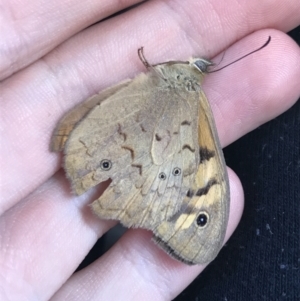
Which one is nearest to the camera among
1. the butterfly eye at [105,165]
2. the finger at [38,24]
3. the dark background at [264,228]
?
the butterfly eye at [105,165]

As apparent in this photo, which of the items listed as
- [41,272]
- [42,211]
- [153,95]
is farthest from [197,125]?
[41,272]

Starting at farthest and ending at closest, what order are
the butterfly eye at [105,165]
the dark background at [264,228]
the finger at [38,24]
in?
the dark background at [264,228] → the finger at [38,24] → the butterfly eye at [105,165]

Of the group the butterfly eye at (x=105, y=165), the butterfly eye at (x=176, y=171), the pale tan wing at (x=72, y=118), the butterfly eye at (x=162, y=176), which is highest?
the pale tan wing at (x=72, y=118)

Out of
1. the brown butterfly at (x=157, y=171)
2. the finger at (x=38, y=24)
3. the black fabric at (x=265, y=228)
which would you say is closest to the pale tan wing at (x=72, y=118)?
the brown butterfly at (x=157, y=171)

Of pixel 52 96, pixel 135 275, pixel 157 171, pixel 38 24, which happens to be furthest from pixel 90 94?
pixel 135 275

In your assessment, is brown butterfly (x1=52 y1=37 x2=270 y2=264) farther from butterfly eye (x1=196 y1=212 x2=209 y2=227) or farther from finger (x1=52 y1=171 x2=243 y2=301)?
finger (x1=52 y1=171 x2=243 y2=301)

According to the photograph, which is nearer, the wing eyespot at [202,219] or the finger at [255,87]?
the wing eyespot at [202,219]

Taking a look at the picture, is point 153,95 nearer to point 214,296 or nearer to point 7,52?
point 7,52

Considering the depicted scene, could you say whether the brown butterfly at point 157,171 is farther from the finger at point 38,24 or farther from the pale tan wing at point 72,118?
the finger at point 38,24
